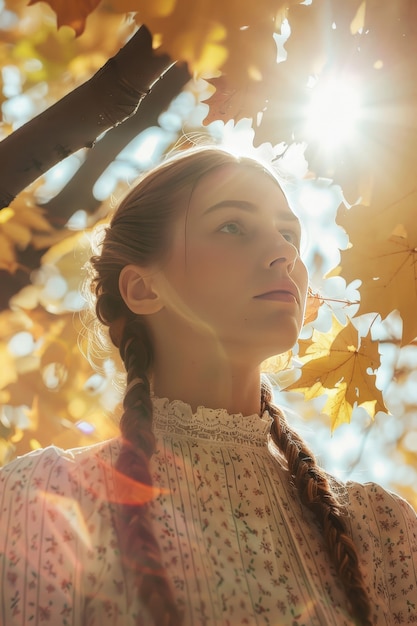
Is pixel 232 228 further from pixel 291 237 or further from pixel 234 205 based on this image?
pixel 291 237

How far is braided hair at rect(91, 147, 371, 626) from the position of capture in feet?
3.54

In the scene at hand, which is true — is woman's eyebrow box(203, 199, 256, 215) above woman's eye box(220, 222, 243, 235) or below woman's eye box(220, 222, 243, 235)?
above

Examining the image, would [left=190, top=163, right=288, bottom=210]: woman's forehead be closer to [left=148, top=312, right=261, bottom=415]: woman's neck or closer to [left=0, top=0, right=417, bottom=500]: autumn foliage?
[left=0, top=0, right=417, bottom=500]: autumn foliage

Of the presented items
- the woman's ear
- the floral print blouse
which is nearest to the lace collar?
the floral print blouse

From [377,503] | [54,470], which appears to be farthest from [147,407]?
[377,503]

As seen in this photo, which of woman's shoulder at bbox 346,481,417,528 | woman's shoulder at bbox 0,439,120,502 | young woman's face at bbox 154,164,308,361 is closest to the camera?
woman's shoulder at bbox 0,439,120,502

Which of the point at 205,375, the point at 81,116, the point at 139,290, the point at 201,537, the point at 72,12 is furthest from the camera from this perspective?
the point at 139,290

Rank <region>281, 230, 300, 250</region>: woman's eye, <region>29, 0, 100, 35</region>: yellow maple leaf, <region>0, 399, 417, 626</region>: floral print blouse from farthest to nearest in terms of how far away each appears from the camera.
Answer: <region>281, 230, 300, 250</region>: woman's eye → <region>0, 399, 417, 626</region>: floral print blouse → <region>29, 0, 100, 35</region>: yellow maple leaf

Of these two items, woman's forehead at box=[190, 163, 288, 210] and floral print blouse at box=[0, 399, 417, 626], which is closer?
floral print blouse at box=[0, 399, 417, 626]

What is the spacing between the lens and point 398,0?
941 mm

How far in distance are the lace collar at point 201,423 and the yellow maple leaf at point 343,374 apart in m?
0.17

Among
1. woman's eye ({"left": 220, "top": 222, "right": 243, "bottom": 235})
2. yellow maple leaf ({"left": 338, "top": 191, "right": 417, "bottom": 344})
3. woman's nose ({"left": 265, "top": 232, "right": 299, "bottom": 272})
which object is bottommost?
yellow maple leaf ({"left": 338, "top": 191, "right": 417, "bottom": 344})

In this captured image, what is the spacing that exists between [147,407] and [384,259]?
1.99 feet

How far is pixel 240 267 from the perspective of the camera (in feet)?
4.43
